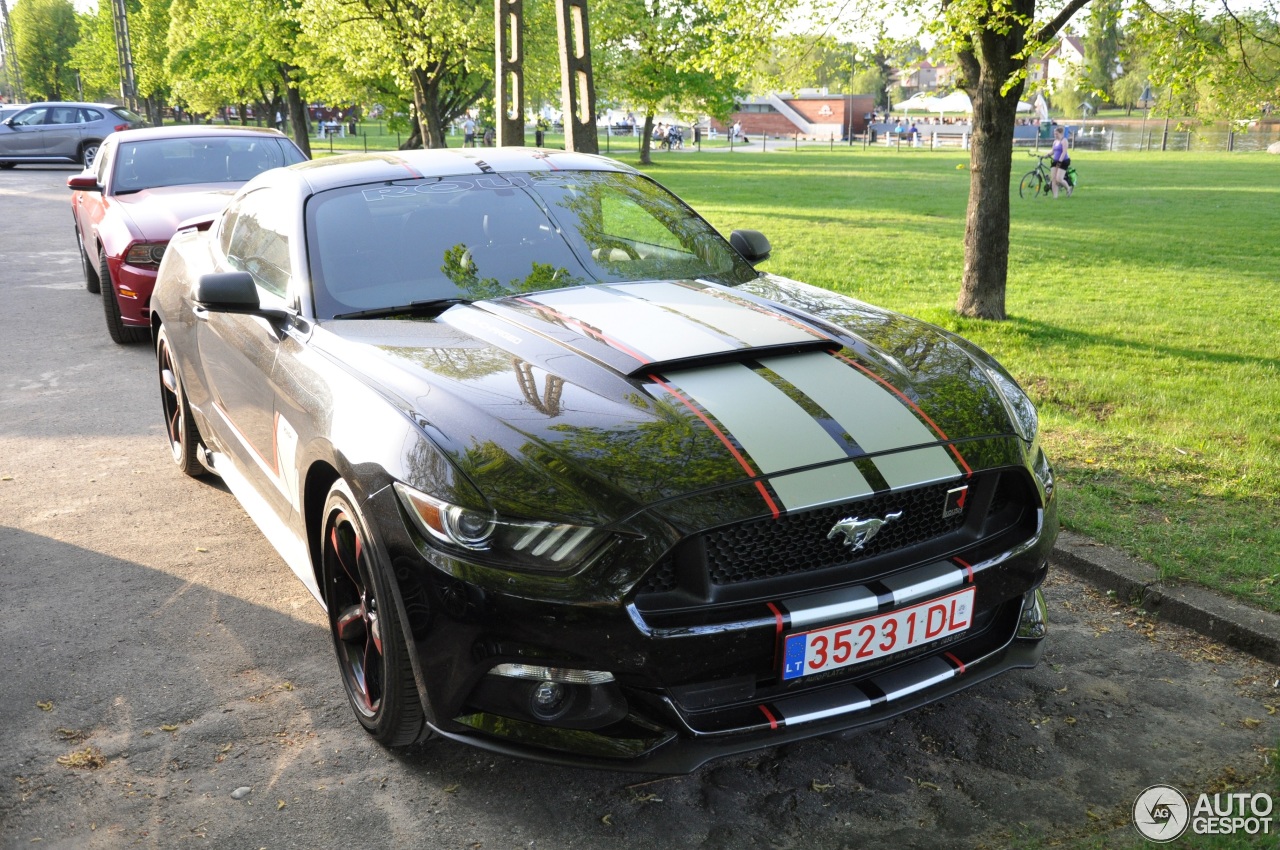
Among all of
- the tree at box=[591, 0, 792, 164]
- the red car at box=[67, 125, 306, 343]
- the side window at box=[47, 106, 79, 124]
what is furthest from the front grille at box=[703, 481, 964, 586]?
the side window at box=[47, 106, 79, 124]

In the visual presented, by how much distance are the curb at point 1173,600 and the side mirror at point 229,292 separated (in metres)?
2.82

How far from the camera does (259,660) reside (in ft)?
12.1

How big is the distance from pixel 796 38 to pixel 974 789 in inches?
334

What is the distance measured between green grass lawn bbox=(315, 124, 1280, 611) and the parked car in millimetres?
16854

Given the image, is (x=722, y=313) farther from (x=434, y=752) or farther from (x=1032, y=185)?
(x=1032, y=185)

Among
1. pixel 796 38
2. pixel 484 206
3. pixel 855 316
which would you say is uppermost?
pixel 796 38

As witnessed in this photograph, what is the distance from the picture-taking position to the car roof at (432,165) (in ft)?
13.6

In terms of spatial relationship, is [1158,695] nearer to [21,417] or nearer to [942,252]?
[21,417]

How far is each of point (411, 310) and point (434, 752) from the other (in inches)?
56.1

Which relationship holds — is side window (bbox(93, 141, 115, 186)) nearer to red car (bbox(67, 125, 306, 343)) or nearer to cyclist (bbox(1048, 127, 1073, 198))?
red car (bbox(67, 125, 306, 343))

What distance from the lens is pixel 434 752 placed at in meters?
3.11

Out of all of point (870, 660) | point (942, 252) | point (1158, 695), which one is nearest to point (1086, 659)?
point (1158, 695)

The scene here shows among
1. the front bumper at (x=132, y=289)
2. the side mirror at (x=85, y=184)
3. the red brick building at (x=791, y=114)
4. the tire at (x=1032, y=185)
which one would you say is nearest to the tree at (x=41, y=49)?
the red brick building at (x=791, y=114)

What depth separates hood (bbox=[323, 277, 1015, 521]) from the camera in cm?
261
